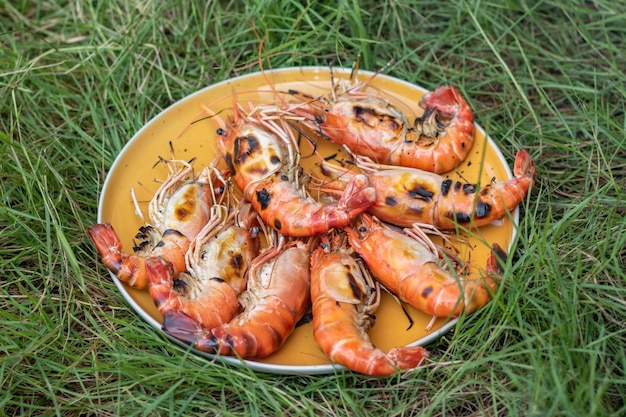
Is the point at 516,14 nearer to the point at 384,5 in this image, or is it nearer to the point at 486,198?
the point at 384,5

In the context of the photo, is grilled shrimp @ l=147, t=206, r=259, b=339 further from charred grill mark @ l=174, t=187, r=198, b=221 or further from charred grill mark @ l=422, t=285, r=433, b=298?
charred grill mark @ l=422, t=285, r=433, b=298

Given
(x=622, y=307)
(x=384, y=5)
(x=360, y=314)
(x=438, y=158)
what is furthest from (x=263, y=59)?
(x=622, y=307)

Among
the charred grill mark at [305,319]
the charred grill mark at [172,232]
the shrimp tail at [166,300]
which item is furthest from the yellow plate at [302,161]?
the charred grill mark at [172,232]

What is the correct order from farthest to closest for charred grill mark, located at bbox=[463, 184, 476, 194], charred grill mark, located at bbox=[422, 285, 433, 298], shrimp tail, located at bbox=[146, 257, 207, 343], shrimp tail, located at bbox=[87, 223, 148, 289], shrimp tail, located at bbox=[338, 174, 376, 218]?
charred grill mark, located at bbox=[463, 184, 476, 194] < shrimp tail, located at bbox=[338, 174, 376, 218] < shrimp tail, located at bbox=[87, 223, 148, 289] < charred grill mark, located at bbox=[422, 285, 433, 298] < shrimp tail, located at bbox=[146, 257, 207, 343]

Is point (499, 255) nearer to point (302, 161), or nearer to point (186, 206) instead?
point (302, 161)

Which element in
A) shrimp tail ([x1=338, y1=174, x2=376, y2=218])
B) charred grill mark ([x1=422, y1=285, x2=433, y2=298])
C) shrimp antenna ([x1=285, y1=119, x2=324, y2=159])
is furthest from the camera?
shrimp antenna ([x1=285, y1=119, x2=324, y2=159])

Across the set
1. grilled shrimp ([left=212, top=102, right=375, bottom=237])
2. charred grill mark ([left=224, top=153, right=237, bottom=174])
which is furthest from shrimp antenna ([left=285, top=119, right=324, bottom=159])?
charred grill mark ([left=224, top=153, right=237, bottom=174])

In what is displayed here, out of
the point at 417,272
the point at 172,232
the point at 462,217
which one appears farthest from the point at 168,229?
the point at 462,217

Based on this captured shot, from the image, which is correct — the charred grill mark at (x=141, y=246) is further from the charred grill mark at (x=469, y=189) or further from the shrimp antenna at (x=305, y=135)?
the charred grill mark at (x=469, y=189)
